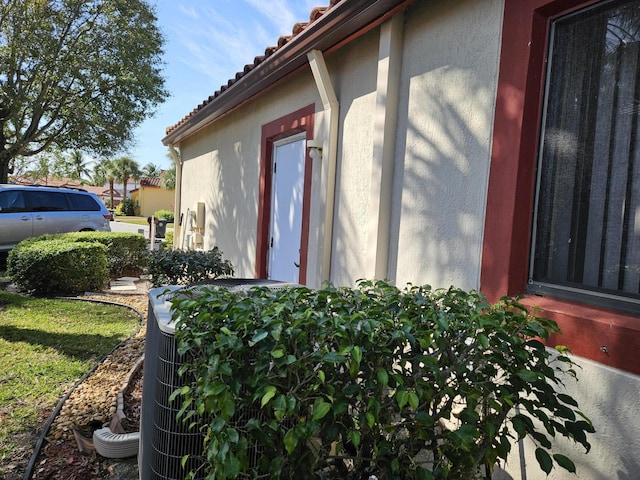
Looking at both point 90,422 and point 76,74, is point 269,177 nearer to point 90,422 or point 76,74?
point 90,422

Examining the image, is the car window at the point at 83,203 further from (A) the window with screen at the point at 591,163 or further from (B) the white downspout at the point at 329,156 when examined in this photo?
(A) the window with screen at the point at 591,163

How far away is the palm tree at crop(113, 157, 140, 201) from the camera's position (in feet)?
191

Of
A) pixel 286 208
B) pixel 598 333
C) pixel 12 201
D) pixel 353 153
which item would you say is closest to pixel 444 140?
pixel 353 153

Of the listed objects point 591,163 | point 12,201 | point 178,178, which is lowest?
point 12,201

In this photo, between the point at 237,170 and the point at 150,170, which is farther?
the point at 150,170

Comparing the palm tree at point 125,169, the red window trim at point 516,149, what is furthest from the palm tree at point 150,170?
the red window trim at point 516,149

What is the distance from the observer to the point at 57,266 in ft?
28.0

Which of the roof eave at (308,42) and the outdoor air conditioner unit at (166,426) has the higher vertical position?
the roof eave at (308,42)

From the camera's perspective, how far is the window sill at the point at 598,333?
199 centimetres

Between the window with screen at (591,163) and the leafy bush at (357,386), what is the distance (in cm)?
55

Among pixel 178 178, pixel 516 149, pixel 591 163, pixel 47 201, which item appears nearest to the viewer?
pixel 591 163

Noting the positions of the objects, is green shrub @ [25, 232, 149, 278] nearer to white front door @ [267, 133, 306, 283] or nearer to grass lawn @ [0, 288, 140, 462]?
grass lawn @ [0, 288, 140, 462]

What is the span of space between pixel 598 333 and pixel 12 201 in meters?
12.8

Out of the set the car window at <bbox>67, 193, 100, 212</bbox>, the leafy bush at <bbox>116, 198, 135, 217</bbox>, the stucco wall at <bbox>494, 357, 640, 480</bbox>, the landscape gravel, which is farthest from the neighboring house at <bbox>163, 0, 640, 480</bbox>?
the leafy bush at <bbox>116, 198, 135, 217</bbox>
